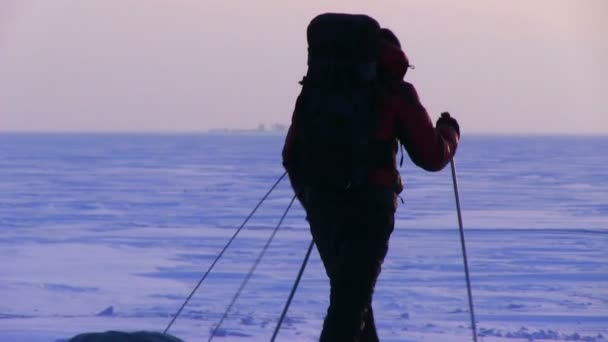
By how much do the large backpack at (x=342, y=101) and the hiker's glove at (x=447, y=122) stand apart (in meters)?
0.32

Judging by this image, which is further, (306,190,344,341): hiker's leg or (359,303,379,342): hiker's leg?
(359,303,379,342): hiker's leg

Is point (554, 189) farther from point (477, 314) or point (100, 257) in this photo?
point (477, 314)

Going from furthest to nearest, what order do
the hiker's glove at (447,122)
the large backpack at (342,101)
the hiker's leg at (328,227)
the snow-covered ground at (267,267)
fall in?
the snow-covered ground at (267,267)
the hiker's glove at (447,122)
the hiker's leg at (328,227)
the large backpack at (342,101)

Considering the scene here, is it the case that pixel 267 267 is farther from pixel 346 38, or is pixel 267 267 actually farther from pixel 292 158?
pixel 346 38

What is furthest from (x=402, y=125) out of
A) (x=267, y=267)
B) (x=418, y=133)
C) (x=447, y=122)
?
(x=267, y=267)

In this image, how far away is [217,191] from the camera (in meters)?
21.0

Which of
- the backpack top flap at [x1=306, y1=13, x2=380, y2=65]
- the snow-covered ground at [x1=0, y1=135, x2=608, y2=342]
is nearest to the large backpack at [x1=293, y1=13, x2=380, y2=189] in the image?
the backpack top flap at [x1=306, y1=13, x2=380, y2=65]

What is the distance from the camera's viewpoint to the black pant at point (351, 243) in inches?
124

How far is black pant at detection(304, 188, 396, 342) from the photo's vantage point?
315 cm

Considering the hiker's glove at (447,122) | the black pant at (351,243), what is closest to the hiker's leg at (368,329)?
the black pant at (351,243)

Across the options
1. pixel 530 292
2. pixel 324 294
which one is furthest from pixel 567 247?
pixel 324 294

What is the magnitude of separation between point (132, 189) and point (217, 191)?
192 cm

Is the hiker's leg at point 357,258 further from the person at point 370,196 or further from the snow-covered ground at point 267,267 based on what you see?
the snow-covered ground at point 267,267

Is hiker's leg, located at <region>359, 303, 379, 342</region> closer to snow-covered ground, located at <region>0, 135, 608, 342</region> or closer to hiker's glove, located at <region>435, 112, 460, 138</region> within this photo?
hiker's glove, located at <region>435, 112, 460, 138</region>
